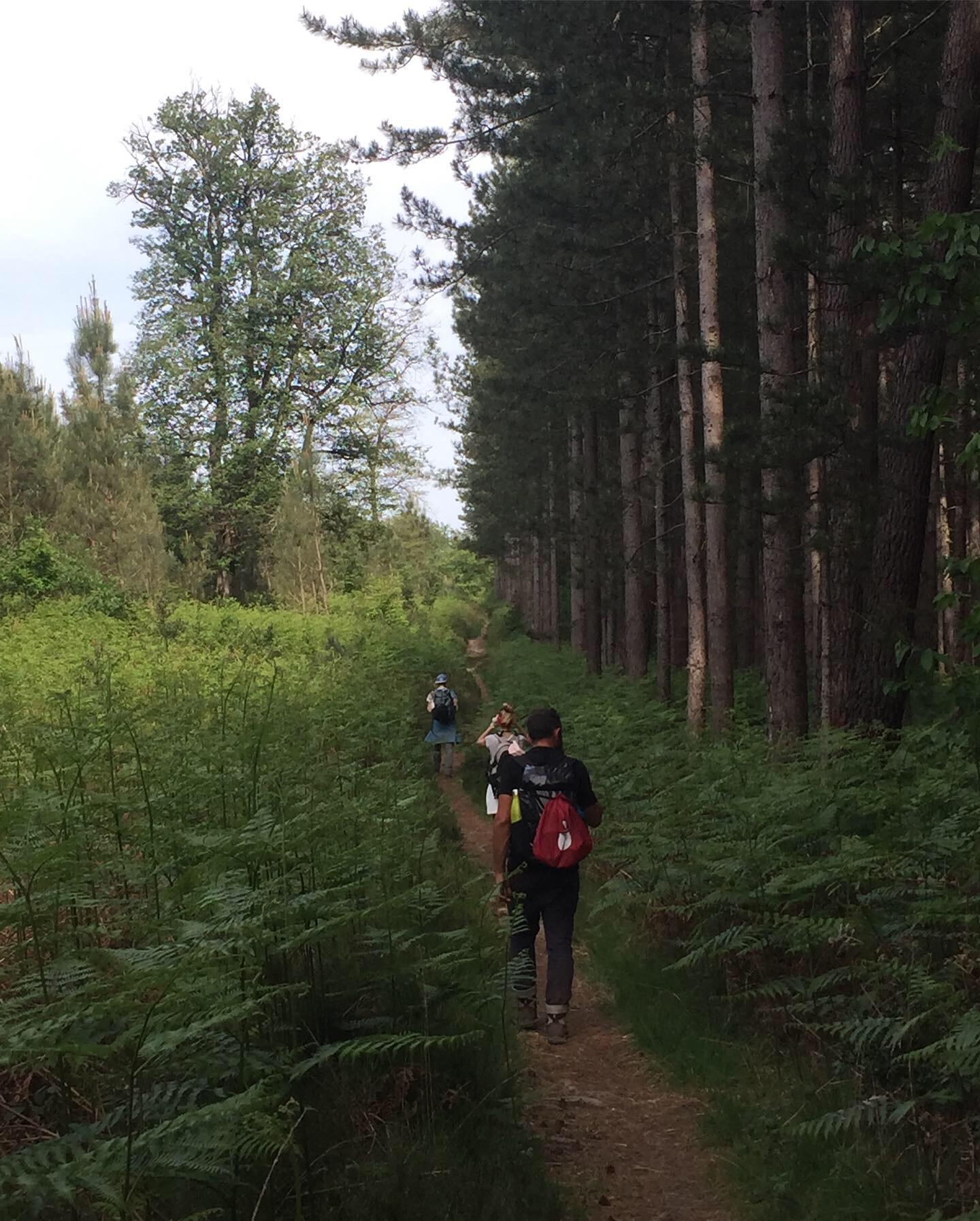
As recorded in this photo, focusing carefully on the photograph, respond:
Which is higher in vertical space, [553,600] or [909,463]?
[909,463]

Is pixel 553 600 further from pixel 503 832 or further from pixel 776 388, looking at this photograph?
pixel 503 832

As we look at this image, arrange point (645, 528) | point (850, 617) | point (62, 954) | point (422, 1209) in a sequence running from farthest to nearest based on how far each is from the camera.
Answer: point (645, 528)
point (850, 617)
point (62, 954)
point (422, 1209)

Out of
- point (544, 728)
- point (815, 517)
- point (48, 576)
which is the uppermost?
point (815, 517)

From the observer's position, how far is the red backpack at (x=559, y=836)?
636 cm

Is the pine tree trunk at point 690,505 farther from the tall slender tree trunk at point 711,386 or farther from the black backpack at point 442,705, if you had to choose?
the black backpack at point 442,705

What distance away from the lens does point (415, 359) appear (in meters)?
41.7

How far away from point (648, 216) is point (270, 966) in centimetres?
1486

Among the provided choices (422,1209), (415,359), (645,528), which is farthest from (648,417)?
(415,359)

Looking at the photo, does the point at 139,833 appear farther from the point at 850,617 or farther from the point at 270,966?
the point at 850,617

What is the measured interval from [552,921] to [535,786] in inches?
32.7

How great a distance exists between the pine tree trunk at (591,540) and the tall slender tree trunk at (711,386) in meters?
8.61

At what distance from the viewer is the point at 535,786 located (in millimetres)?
6500

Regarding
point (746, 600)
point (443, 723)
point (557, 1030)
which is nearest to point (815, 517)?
point (443, 723)

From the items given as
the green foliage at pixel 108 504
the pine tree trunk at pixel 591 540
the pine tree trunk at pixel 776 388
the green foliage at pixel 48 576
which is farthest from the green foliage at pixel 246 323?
the pine tree trunk at pixel 776 388
